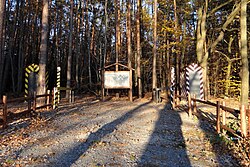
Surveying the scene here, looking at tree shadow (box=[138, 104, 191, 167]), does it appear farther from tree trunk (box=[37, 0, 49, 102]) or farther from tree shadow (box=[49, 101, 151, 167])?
tree trunk (box=[37, 0, 49, 102])

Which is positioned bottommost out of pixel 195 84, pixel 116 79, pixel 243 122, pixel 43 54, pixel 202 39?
pixel 243 122

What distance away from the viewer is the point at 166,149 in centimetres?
567

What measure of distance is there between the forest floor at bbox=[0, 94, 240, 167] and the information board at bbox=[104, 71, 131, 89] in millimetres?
8006

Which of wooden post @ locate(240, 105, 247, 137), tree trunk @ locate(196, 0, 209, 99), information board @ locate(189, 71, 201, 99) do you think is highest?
tree trunk @ locate(196, 0, 209, 99)

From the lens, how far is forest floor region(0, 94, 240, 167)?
15.8 feet

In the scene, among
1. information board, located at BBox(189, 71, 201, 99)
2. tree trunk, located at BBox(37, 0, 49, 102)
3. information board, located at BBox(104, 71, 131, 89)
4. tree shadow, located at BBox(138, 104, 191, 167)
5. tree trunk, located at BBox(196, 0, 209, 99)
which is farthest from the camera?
tree trunk, located at BBox(196, 0, 209, 99)

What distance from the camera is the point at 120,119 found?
929cm

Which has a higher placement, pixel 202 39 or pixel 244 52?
pixel 202 39

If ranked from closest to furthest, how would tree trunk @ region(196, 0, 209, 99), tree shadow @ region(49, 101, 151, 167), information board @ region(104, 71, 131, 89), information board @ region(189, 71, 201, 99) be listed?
tree shadow @ region(49, 101, 151, 167)
information board @ region(189, 71, 201, 99)
information board @ region(104, 71, 131, 89)
tree trunk @ region(196, 0, 209, 99)

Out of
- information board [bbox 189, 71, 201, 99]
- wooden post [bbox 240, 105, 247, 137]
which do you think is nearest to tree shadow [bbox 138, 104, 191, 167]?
wooden post [bbox 240, 105, 247, 137]

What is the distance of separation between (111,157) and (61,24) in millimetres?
30558

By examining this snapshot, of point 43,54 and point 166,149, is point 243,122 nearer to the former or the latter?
point 166,149

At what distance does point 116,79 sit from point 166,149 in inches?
456

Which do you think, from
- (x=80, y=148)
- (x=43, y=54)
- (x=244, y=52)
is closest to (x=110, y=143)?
(x=80, y=148)
